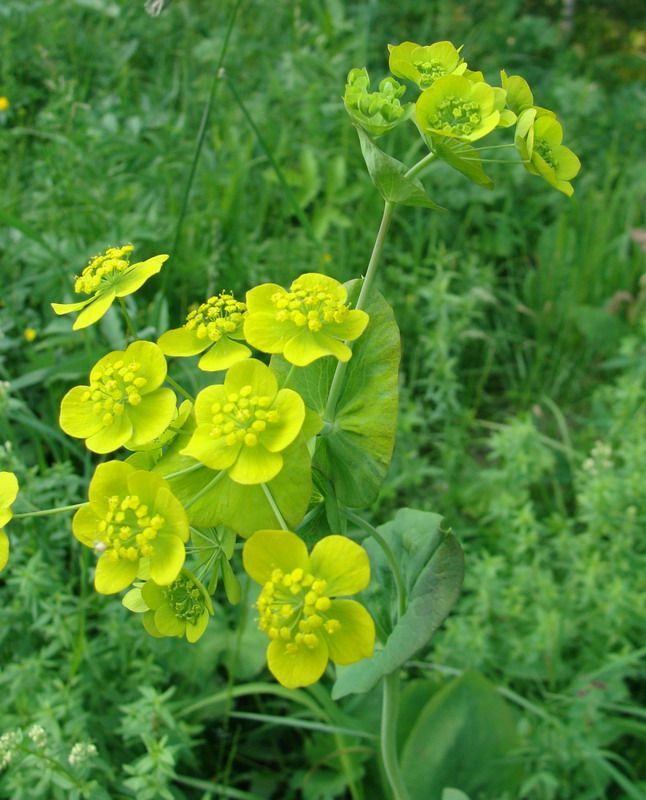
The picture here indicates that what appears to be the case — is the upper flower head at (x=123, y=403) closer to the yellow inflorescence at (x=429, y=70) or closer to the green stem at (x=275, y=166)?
the yellow inflorescence at (x=429, y=70)

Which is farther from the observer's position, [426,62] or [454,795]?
[454,795]

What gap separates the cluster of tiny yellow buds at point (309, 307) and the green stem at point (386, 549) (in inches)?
10.3

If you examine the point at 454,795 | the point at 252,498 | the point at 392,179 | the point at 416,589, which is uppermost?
the point at 392,179

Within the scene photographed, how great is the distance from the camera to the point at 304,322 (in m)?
0.95

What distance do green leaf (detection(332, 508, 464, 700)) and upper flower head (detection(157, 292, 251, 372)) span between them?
16.1 inches

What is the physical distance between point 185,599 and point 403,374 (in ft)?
5.98

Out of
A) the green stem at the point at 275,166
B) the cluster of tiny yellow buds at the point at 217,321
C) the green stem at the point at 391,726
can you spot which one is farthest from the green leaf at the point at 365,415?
the green stem at the point at 275,166

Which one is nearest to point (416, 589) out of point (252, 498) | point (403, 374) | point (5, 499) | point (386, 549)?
point (386, 549)

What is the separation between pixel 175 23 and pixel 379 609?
10.9 ft

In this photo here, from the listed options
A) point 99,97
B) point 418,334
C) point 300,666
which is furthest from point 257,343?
point 99,97

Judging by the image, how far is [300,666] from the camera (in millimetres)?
866

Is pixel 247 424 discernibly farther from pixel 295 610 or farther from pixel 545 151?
pixel 545 151

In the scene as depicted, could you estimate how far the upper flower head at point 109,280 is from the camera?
1023mm

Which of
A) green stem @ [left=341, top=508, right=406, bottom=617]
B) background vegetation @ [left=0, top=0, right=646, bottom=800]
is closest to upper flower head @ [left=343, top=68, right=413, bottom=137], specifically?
green stem @ [left=341, top=508, right=406, bottom=617]
